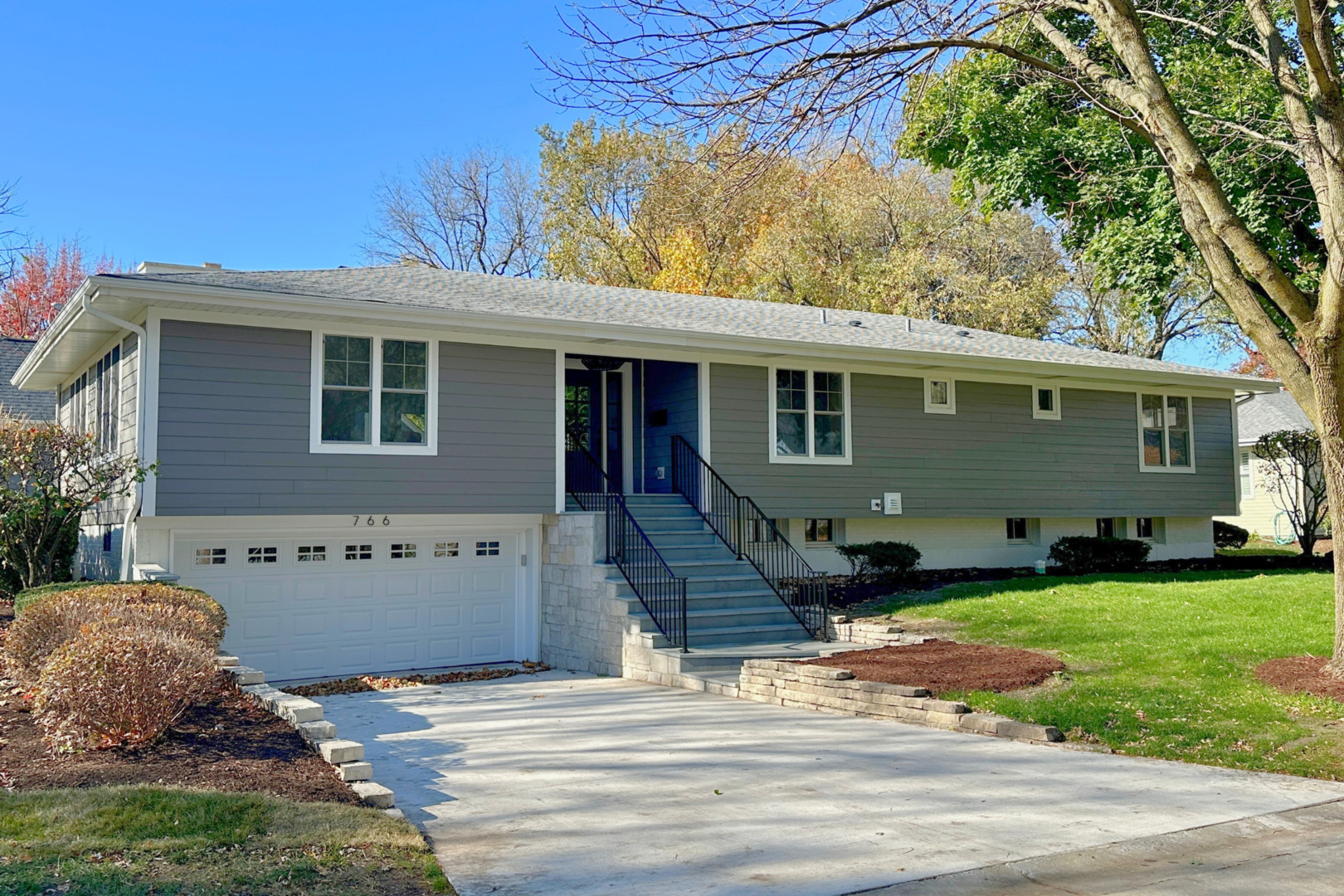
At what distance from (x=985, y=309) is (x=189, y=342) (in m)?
22.4

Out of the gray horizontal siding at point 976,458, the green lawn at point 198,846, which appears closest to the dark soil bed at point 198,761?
the green lawn at point 198,846

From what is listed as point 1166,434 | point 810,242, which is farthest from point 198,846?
point 810,242

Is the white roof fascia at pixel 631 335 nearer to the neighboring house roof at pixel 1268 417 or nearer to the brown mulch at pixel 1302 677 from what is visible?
the brown mulch at pixel 1302 677

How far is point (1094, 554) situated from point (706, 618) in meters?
8.35

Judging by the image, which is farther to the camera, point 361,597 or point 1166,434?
point 1166,434

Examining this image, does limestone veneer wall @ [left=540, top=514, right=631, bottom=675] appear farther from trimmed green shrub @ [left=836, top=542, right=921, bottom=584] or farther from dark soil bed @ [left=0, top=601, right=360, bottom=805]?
dark soil bed @ [left=0, top=601, right=360, bottom=805]

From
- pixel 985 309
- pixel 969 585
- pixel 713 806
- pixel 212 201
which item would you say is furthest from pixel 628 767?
pixel 212 201

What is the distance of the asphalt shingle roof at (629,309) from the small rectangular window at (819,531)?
2.90 meters

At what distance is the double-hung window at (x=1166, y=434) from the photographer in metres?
19.6

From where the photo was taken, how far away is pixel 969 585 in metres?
15.7

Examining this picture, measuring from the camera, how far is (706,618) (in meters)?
13.0

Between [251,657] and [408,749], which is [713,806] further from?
[251,657]

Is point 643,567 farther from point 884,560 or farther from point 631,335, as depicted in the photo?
point 884,560

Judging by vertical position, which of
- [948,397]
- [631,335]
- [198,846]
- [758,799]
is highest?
[631,335]
